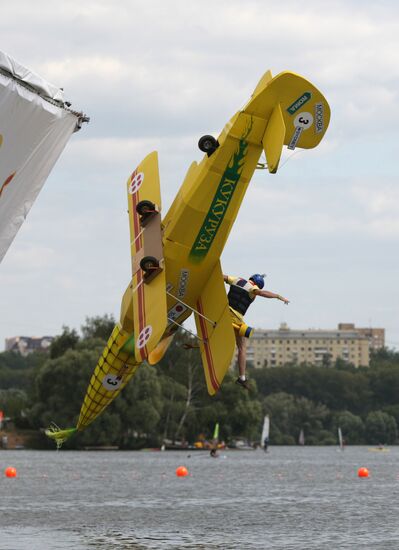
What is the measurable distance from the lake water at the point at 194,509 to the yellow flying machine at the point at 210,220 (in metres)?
14.8

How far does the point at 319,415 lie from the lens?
178 meters

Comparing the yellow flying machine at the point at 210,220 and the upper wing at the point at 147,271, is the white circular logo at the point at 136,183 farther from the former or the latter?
the yellow flying machine at the point at 210,220

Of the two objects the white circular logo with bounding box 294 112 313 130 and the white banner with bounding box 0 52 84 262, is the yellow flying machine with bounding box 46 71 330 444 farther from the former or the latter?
the white banner with bounding box 0 52 84 262

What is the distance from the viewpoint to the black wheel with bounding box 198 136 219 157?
15344 millimetres

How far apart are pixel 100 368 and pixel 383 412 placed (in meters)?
175

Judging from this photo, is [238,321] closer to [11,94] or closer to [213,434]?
[11,94]

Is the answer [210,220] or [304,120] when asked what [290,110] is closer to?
[304,120]

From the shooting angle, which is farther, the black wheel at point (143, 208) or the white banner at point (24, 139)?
the black wheel at point (143, 208)

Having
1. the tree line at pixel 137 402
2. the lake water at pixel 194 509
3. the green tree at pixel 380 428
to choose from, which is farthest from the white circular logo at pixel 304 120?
the green tree at pixel 380 428

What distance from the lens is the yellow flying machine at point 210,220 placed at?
1508 cm

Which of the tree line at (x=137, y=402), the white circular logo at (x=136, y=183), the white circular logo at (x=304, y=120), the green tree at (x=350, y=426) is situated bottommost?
the white circular logo at (x=136, y=183)

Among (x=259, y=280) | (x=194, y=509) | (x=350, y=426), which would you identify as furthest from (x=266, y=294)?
(x=350, y=426)

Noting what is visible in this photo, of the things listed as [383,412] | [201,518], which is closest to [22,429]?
[201,518]

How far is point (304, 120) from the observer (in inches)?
604
